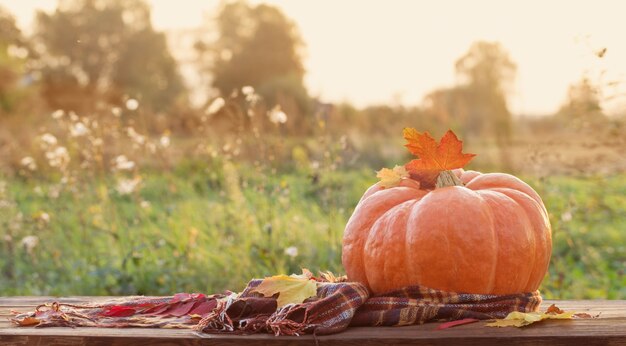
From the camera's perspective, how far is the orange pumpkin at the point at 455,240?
228 cm

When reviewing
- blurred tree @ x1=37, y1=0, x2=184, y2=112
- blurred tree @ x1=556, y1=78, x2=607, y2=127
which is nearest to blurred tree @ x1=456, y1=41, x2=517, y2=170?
blurred tree @ x1=37, y1=0, x2=184, y2=112

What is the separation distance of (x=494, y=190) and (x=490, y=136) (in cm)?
968

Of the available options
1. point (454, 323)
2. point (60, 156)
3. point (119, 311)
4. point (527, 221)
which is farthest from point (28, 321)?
point (60, 156)

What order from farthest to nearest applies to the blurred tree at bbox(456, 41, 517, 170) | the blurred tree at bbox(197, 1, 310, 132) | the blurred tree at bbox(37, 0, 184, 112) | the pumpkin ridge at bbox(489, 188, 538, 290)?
1. the blurred tree at bbox(197, 1, 310, 132)
2. the blurred tree at bbox(37, 0, 184, 112)
3. the blurred tree at bbox(456, 41, 517, 170)
4. the pumpkin ridge at bbox(489, 188, 538, 290)

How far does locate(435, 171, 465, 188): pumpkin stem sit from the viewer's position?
2455 mm

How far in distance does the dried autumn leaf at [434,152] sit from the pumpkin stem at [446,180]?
0.05ft

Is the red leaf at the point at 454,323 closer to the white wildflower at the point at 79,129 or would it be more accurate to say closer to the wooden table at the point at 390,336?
the wooden table at the point at 390,336

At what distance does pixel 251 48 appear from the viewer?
25.2m

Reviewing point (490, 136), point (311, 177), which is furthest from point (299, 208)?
point (490, 136)

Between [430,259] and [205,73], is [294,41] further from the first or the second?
[430,259]

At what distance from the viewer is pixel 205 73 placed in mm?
23281

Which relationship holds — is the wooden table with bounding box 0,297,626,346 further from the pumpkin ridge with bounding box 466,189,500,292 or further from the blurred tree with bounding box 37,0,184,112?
the blurred tree with bounding box 37,0,184,112

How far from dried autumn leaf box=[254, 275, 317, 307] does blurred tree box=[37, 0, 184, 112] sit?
20.5m

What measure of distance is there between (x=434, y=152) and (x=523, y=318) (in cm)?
54
